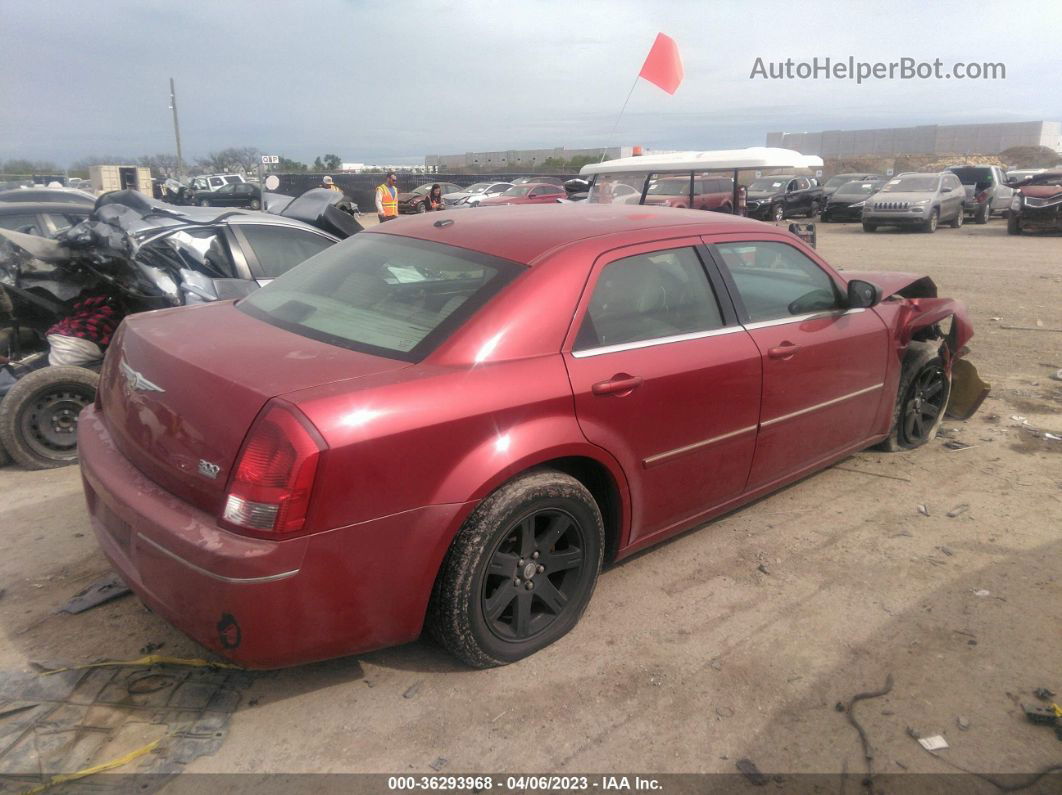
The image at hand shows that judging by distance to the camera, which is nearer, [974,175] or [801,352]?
[801,352]

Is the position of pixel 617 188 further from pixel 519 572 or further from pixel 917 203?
pixel 917 203

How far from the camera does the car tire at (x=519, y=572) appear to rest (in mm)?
2752

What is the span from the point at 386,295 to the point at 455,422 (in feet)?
2.92

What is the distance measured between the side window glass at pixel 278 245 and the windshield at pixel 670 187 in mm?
3859

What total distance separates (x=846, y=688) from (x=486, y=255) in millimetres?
2123

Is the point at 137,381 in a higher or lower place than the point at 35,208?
lower

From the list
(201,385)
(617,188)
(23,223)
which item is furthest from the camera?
(23,223)

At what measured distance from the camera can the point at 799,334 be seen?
3936mm

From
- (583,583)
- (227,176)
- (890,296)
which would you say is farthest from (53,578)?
(227,176)

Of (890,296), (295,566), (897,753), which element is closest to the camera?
(295,566)

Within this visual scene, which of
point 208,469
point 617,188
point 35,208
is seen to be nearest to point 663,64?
point 617,188

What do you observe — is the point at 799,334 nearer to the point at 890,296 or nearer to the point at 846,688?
the point at 890,296

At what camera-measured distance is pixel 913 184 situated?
2202 centimetres

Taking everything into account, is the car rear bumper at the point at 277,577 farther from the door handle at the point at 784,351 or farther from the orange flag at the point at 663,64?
the orange flag at the point at 663,64
